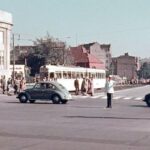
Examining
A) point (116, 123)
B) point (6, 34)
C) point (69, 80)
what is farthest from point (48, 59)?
point (116, 123)

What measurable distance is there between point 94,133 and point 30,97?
2124cm

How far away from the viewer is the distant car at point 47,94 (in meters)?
36.9

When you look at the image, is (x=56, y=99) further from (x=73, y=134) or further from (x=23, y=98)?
(x=73, y=134)

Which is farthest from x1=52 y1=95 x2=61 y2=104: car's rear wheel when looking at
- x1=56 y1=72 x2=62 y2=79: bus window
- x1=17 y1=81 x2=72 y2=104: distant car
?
x1=56 y1=72 x2=62 y2=79: bus window

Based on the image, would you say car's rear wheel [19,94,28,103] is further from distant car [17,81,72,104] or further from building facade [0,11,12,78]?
building facade [0,11,12,78]

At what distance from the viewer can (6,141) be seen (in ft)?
46.4

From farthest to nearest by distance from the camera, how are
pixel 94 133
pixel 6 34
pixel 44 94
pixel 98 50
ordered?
pixel 98 50 < pixel 6 34 < pixel 44 94 < pixel 94 133

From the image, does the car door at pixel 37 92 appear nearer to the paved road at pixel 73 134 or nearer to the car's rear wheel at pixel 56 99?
the car's rear wheel at pixel 56 99

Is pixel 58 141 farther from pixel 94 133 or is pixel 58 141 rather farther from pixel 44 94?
pixel 44 94

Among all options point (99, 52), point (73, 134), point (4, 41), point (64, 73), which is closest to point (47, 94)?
point (73, 134)

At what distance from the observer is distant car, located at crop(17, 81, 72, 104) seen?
3688 centimetres

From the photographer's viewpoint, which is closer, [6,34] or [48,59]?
[6,34]

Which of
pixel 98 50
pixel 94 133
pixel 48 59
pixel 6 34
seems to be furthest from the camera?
pixel 98 50

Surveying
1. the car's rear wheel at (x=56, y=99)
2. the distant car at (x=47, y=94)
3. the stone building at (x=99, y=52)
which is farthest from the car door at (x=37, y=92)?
the stone building at (x=99, y=52)
